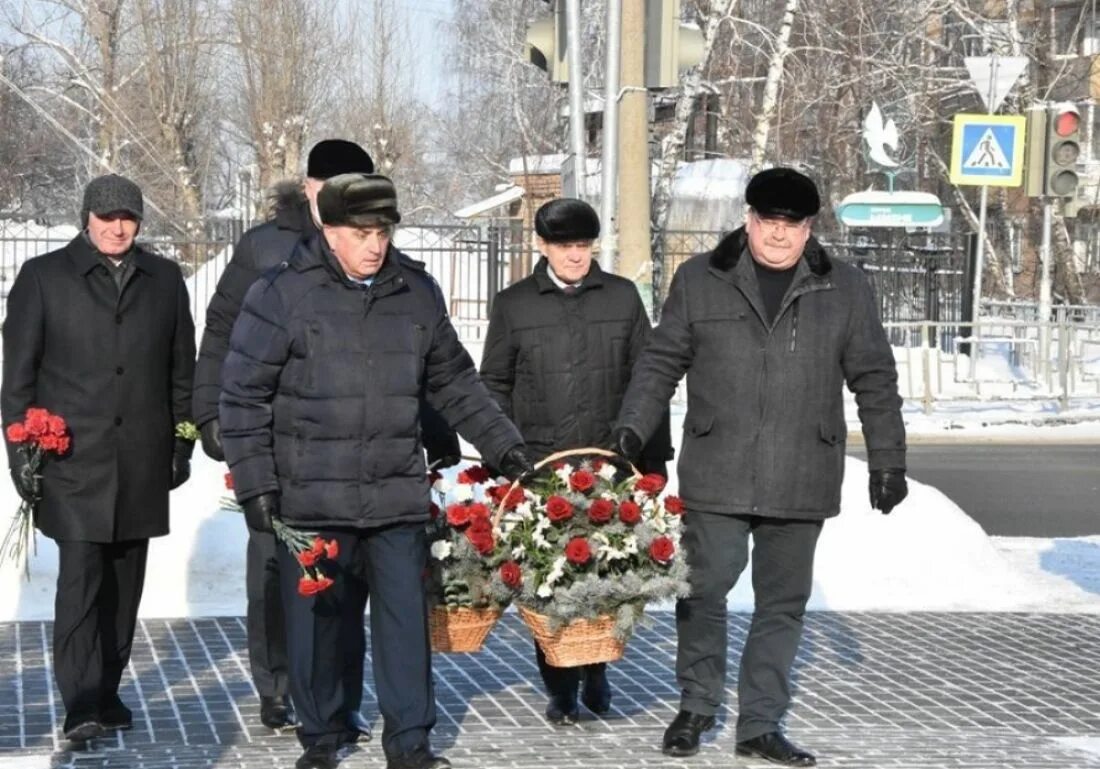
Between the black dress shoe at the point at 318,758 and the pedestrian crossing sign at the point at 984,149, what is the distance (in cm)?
1745

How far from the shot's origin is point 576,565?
6367mm

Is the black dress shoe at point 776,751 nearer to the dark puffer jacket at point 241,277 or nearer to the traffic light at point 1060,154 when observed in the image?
the dark puffer jacket at point 241,277

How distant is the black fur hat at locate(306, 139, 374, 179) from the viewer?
659 centimetres

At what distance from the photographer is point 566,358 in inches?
279

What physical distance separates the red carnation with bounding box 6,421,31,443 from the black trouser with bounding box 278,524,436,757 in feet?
3.55

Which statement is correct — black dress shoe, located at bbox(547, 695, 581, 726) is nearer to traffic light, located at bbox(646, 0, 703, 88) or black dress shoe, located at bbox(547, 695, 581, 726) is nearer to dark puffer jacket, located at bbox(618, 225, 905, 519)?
dark puffer jacket, located at bbox(618, 225, 905, 519)

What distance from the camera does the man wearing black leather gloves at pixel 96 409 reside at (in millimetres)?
6738

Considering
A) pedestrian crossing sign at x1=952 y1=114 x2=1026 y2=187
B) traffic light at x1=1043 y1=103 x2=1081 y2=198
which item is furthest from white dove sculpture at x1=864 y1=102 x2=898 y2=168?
traffic light at x1=1043 y1=103 x2=1081 y2=198

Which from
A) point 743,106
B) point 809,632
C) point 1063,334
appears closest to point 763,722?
point 809,632

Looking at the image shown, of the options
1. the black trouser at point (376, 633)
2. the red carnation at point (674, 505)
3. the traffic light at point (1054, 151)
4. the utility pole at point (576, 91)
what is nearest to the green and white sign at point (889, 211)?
the traffic light at point (1054, 151)

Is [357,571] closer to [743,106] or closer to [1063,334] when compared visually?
[1063,334]

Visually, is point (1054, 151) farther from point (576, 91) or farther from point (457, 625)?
point (457, 625)

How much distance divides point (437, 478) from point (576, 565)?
517mm

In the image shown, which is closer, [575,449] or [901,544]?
[575,449]
